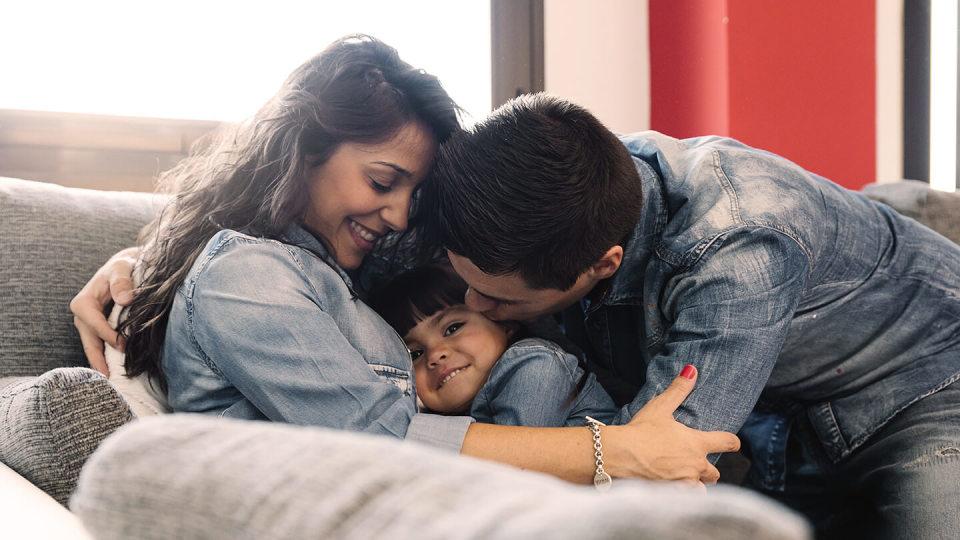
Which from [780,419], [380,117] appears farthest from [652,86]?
[380,117]

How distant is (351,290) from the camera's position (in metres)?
1.24

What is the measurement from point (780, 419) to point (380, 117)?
86 cm

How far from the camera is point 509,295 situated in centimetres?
126

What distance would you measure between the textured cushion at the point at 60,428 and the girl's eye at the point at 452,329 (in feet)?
2.00

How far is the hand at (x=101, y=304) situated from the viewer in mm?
1247

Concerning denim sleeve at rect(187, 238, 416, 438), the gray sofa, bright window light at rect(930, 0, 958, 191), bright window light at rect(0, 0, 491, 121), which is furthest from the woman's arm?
bright window light at rect(930, 0, 958, 191)

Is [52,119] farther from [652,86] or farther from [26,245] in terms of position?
[652,86]

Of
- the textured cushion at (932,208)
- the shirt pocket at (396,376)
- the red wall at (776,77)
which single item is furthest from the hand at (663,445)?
the red wall at (776,77)

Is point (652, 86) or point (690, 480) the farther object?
point (652, 86)

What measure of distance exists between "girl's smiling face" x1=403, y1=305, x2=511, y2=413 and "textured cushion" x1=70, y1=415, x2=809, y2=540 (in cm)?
93

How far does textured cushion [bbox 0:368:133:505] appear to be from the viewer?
0.90m

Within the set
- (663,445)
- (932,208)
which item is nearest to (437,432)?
(663,445)

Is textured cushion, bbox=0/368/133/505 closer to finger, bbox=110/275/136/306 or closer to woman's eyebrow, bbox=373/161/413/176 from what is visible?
finger, bbox=110/275/136/306

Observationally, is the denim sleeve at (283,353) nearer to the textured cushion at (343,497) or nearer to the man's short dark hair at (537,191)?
the man's short dark hair at (537,191)
